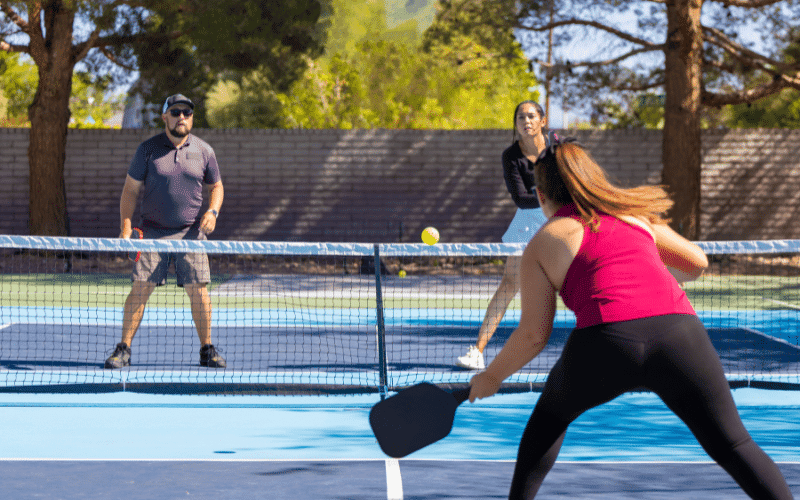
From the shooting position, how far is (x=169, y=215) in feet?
23.9

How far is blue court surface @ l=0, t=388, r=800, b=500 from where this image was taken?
4.41 metres

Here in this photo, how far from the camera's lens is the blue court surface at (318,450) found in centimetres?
441

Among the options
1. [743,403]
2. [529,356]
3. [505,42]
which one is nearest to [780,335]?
[743,403]

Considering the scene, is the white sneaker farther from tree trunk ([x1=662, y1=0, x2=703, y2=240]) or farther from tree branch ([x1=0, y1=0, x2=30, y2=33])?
tree branch ([x1=0, y1=0, x2=30, y2=33])

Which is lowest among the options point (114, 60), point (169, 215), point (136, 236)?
point (136, 236)

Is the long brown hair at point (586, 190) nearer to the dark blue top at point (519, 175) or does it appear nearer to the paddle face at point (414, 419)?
the paddle face at point (414, 419)

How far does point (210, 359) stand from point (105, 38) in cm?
1408

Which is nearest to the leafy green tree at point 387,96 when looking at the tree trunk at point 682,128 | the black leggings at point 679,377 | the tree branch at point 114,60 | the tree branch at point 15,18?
the tree trunk at point 682,128

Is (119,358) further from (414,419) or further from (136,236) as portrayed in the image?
(414,419)

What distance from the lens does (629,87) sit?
2112cm

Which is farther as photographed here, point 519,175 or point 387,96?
point 387,96

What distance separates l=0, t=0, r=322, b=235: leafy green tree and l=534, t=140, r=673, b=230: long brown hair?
1627cm

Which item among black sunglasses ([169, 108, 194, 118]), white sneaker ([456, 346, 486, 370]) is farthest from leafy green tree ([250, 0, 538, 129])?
white sneaker ([456, 346, 486, 370])

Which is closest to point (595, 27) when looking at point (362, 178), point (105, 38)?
point (362, 178)
